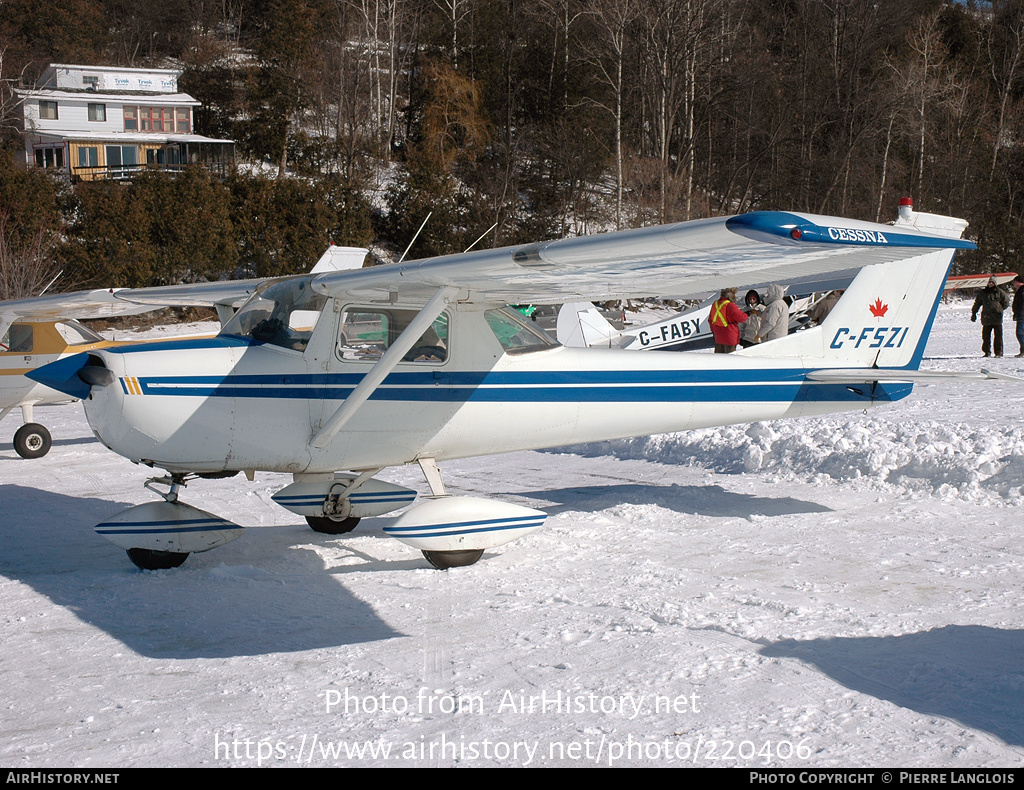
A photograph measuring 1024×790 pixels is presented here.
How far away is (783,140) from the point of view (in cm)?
4275

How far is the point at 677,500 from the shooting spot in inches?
308

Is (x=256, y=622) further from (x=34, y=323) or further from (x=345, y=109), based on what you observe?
(x=345, y=109)

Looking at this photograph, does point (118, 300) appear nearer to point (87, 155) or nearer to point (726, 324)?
point (726, 324)

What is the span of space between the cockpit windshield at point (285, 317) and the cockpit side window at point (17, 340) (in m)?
6.16

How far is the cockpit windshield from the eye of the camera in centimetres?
602

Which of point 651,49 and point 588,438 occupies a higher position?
point 651,49

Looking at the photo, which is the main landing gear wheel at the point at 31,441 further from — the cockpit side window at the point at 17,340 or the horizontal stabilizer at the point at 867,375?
the horizontal stabilizer at the point at 867,375

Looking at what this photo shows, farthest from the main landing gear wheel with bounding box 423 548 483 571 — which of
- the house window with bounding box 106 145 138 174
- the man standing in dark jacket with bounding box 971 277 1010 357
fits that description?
the house window with bounding box 106 145 138 174

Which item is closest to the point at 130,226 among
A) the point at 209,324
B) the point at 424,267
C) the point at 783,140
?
the point at 209,324

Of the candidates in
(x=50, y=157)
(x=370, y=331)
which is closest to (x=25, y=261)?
(x=370, y=331)

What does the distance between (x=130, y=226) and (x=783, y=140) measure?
1182 inches

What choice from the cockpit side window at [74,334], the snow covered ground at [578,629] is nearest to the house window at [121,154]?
the cockpit side window at [74,334]

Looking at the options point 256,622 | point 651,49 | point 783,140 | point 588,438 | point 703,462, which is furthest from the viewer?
point 783,140

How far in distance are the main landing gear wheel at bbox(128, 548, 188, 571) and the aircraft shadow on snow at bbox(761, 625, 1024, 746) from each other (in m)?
3.95
